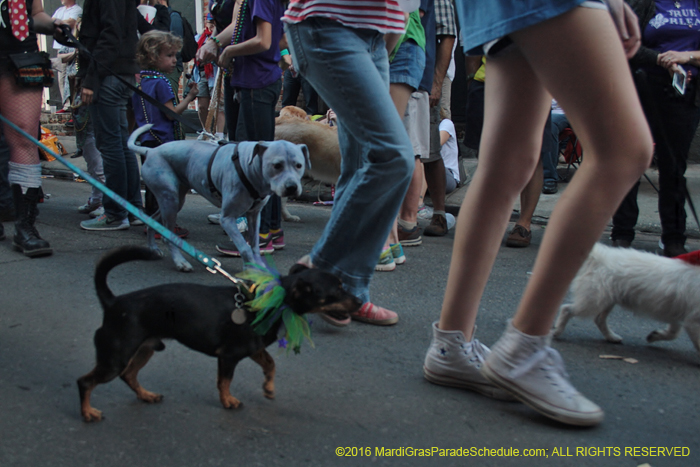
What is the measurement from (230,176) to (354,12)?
4.76ft

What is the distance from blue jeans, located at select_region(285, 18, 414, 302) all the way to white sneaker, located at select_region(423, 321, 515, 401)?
53cm

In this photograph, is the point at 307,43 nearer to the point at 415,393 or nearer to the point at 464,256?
the point at 464,256

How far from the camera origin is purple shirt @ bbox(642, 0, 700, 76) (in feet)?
14.3

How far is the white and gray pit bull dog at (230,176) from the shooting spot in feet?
11.3

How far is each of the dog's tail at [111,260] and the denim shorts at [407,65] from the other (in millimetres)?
2164

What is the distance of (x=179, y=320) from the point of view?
6.23 feet

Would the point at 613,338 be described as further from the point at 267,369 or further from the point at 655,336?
the point at 267,369

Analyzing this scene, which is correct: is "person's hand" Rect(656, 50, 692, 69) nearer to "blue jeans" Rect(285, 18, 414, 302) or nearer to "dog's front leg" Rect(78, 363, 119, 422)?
"blue jeans" Rect(285, 18, 414, 302)

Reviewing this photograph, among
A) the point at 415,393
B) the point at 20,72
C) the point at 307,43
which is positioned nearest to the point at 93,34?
the point at 20,72

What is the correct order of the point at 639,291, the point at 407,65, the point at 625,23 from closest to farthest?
the point at 625,23 < the point at 639,291 < the point at 407,65

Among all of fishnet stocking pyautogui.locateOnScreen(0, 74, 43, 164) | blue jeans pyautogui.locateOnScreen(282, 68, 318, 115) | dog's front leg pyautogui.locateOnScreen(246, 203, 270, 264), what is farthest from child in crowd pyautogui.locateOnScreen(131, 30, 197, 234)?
blue jeans pyautogui.locateOnScreen(282, 68, 318, 115)

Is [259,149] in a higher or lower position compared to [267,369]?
higher

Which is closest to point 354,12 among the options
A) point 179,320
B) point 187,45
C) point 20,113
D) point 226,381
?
point 179,320

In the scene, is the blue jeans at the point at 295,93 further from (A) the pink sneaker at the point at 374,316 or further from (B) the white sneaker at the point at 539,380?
(B) the white sneaker at the point at 539,380
